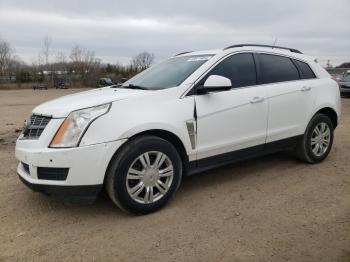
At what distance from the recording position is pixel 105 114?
352 centimetres

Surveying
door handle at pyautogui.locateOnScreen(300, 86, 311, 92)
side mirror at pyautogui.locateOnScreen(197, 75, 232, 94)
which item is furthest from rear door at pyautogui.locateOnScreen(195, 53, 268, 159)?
door handle at pyautogui.locateOnScreen(300, 86, 311, 92)

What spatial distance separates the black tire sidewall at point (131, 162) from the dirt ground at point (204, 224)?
11cm

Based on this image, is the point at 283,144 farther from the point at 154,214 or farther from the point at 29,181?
the point at 29,181

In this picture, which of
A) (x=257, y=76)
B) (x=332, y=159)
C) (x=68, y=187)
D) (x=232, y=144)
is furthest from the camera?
(x=332, y=159)

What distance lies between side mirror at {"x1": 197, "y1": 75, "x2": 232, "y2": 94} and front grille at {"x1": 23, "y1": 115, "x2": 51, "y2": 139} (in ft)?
5.40

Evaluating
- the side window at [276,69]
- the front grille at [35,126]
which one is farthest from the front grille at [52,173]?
the side window at [276,69]

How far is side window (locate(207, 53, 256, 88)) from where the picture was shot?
4426 millimetres

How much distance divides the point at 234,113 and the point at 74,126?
185cm

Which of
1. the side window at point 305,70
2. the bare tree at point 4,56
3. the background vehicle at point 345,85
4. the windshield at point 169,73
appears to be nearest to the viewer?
the windshield at point 169,73

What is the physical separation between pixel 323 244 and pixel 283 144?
2.04 metres

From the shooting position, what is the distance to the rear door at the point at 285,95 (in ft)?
15.6

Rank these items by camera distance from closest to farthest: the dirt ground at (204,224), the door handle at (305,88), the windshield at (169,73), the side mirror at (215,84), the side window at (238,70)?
the dirt ground at (204,224), the side mirror at (215,84), the windshield at (169,73), the side window at (238,70), the door handle at (305,88)

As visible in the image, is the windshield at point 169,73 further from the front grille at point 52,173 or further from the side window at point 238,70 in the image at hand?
the front grille at point 52,173

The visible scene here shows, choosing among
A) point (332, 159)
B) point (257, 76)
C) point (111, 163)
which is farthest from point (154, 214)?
point (332, 159)
